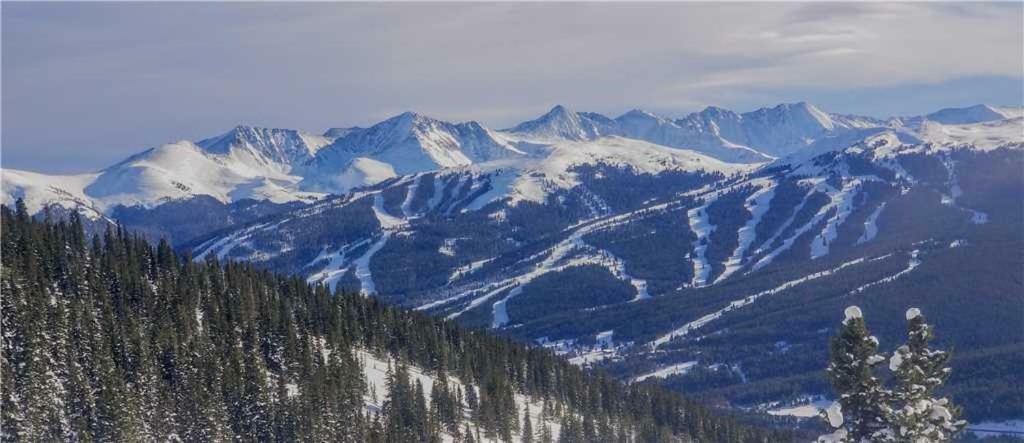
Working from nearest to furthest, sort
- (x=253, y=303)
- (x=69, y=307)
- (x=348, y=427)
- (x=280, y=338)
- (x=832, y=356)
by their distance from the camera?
1. (x=832, y=356)
2. (x=69, y=307)
3. (x=348, y=427)
4. (x=280, y=338)
5. (x=253, y=303)

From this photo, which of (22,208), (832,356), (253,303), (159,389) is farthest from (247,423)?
(832,356)

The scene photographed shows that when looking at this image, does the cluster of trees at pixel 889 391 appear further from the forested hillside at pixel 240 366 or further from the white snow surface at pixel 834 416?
the forested hillside at pixel 240 366

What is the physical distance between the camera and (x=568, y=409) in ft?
576

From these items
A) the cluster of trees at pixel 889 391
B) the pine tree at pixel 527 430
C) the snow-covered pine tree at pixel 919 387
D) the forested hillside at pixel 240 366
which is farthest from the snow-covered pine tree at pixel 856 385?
the pine tree at pixel 527 430

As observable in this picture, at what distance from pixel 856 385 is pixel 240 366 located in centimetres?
9774

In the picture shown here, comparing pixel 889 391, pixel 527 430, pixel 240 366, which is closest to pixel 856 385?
pixel 889 391

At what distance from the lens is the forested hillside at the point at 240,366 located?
102 meters

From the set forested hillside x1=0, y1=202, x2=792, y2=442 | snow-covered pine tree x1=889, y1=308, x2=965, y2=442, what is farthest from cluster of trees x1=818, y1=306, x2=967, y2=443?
forested hillside x1=0, y1=202, x2=792, y2=442

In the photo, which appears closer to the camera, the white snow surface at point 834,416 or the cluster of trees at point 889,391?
the white snow surface at point 834,416

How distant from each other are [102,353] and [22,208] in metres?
58.8

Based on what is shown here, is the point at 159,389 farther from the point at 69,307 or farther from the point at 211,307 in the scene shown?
the point at 211,307

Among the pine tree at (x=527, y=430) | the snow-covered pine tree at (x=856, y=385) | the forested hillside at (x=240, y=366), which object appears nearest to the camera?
the snow-covered pine tree at (x=856, y=385)

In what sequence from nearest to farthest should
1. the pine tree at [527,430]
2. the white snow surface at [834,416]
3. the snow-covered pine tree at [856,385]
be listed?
the white snow surface at [834,416], the snow-covered pine tree at [856,385], the pine tree at [527,430]

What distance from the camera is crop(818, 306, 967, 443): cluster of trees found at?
35.4 metres
